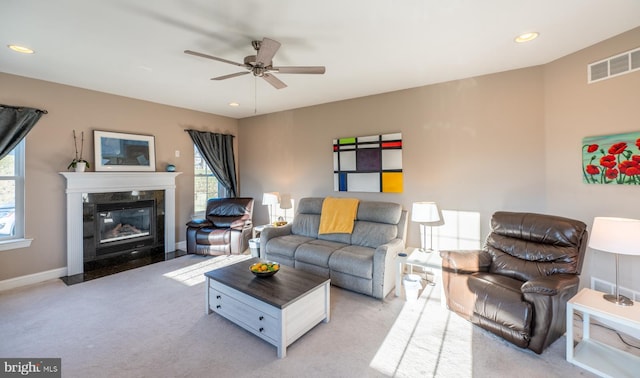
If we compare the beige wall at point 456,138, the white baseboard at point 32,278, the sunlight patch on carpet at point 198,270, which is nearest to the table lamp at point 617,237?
the beige wall at point 456,138

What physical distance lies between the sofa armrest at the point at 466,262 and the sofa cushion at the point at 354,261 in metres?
0.79

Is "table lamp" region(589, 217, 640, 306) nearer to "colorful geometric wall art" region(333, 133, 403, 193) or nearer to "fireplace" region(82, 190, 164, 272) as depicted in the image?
"colorful geometric wall art" region(333, 133, 403, 193)

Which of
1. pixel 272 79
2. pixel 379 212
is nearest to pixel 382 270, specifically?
pixel 379 212

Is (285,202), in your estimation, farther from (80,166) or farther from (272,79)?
(80,166)

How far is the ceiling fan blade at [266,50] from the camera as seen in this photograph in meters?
2.04

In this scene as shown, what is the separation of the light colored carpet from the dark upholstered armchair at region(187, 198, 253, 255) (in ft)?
4.36

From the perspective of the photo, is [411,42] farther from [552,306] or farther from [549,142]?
[552,306]

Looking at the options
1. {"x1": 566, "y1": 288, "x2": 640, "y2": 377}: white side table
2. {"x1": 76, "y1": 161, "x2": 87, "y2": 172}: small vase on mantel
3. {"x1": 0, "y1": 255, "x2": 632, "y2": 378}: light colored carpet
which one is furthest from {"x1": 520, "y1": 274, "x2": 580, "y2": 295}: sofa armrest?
{"x1": 76, "y1": 161, "x2": 87, "y2": 172}: small vase on mantel

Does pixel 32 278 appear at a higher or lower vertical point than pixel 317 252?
lower

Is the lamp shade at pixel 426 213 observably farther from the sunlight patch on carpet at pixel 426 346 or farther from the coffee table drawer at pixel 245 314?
the coffee table drawer at pixel 245 314

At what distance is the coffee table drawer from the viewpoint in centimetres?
220

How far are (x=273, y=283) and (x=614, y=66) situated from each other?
3.70 m

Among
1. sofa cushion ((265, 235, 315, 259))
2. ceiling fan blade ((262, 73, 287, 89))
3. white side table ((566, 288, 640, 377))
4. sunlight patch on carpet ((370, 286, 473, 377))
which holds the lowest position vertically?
sunlight patch on carpet ((370, 286, 473, 377))

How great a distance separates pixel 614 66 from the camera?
246 cm
